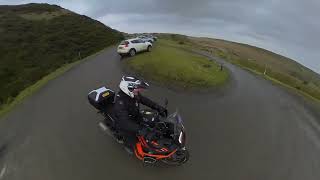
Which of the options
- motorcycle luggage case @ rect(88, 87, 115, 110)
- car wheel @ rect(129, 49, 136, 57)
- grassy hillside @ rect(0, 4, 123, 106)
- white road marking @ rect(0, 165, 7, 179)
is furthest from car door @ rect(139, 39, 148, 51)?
white road marking @ rect(0, 165, 7, 179)

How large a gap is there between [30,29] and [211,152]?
53.7 m

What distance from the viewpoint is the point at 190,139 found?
54.9 ft

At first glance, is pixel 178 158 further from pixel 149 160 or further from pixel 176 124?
pixel 176 124


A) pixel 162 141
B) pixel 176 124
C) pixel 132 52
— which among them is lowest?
pixel 132 52

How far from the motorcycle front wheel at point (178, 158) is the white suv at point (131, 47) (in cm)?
2319

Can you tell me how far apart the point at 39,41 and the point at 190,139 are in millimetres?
44461

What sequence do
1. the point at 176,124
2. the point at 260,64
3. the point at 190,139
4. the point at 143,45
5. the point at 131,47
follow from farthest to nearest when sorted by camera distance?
the point at 260,64, the point at 143,45, the point at 131,47, the point at 190,139, the point at 176,124

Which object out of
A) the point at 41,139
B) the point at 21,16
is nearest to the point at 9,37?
the point at 21,16

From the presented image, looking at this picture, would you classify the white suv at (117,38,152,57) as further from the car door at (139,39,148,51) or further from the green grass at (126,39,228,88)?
the green grass at (126,39,228,88)

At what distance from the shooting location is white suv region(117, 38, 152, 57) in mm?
36219

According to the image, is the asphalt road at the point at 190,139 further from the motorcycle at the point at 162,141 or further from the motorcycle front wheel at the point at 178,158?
the motorcycle at the point at 162,141

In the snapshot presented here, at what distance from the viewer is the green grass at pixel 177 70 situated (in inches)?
1025

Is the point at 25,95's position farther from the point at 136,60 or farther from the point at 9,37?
the point at 9,37

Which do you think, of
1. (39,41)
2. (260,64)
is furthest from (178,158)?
(260,64)
